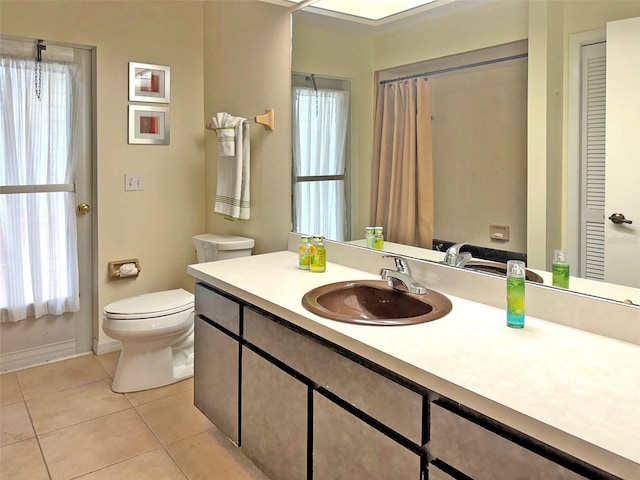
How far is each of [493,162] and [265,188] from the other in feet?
4.91

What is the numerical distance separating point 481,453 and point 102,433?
1976 mm

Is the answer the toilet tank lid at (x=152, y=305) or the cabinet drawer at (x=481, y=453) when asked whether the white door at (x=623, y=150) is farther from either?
the toilet tank lid at (x=152, y=305)

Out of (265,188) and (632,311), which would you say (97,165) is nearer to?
(265,188)

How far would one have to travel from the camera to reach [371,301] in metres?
2.00

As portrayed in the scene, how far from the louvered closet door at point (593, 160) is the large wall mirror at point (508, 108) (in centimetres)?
2

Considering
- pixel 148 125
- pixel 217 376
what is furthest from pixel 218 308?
pixel 148 125

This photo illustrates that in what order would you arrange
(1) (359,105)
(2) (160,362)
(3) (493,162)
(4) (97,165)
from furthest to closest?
(4) (97,165) < (2) (160,362) < (1) (359,105) < (3) (493,162)

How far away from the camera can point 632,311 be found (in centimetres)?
138

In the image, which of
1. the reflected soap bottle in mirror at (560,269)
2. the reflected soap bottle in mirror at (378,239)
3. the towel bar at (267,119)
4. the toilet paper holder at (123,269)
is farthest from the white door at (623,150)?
the toilet paper holder at (123,269)

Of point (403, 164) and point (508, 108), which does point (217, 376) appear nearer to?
point (403, 164)

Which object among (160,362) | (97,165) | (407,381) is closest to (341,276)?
(407,381)

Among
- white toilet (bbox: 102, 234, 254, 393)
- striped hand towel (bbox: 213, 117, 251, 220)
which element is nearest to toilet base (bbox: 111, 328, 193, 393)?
white toilet (bbox: 102, 234, 254, 393)

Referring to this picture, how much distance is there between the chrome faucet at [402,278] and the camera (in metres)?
1.83

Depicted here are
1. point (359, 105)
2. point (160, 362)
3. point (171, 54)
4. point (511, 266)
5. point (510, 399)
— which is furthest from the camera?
point (171, 54)
